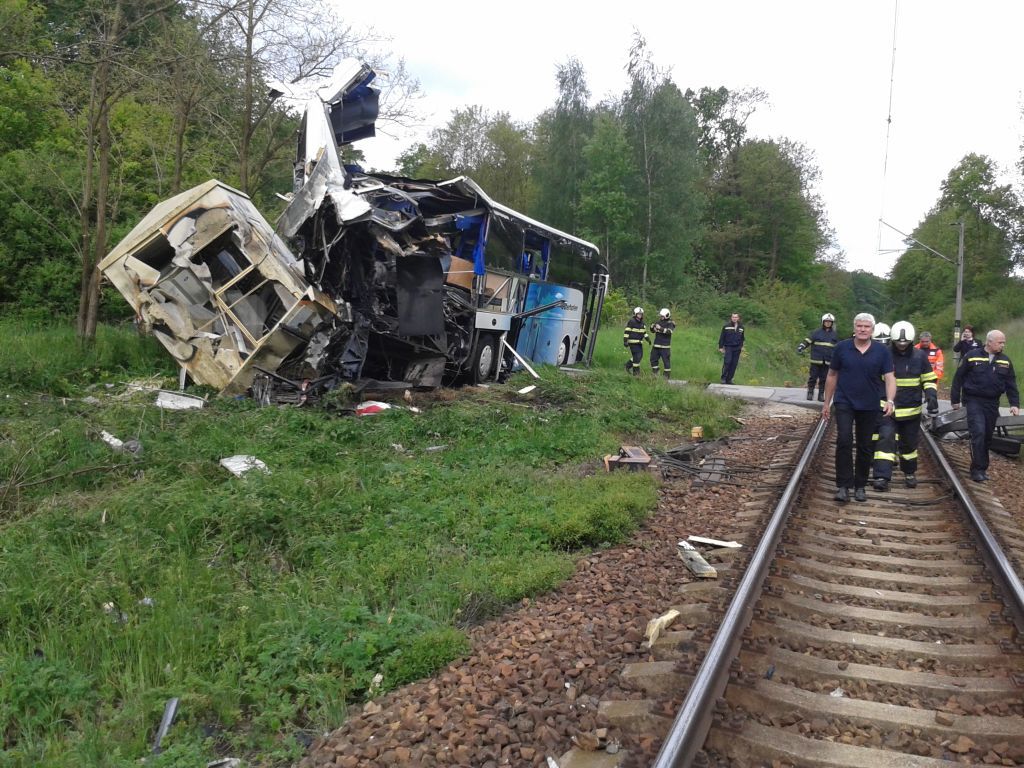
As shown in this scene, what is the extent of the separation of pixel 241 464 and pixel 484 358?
6.95 meters

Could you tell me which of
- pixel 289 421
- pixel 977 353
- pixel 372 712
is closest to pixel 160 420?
pixel 289 421

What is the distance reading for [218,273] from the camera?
11.0 metres

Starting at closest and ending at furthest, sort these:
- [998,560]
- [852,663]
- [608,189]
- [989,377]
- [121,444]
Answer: [852,663] → [998,560] → [121,444] → [989,377] → [608,189]

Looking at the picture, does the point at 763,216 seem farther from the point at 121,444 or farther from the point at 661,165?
the point at 121,444

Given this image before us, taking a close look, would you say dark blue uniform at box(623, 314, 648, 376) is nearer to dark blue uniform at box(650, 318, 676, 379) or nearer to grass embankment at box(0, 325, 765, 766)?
dark blue uniform at box(650, 318, 676, 379)

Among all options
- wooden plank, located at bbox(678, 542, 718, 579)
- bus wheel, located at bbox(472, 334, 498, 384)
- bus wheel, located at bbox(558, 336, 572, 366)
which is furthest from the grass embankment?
Answer: bus wheel, located at bbox(558, 336, 572, 366)

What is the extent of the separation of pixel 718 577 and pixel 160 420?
635 cm

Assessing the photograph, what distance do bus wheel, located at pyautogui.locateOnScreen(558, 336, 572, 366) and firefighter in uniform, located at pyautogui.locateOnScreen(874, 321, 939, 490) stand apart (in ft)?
32.0

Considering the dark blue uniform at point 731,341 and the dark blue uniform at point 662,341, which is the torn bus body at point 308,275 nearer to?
the dark blue uniform at point 662,341

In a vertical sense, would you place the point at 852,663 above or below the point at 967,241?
below

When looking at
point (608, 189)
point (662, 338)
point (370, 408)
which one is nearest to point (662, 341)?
point (662, 338)

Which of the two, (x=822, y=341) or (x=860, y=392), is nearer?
(x=860, y=392)

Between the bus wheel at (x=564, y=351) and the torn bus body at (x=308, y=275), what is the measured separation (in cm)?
538

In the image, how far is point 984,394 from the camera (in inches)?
340
